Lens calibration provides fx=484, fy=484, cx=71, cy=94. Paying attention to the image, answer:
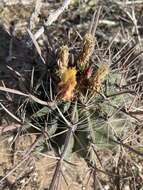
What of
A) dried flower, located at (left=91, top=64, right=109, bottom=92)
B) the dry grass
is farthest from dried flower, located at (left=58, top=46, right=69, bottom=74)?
dried flower, located at (left=91, top=64, right=109, bottom=92)

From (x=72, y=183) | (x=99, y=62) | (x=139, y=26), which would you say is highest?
(x=99, y=62)

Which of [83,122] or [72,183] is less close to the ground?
[83,122]

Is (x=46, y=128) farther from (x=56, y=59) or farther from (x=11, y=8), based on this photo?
(x=11, y=8)

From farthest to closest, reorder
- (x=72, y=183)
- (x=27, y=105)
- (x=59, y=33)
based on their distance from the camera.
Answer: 1. (x=59, y=33)
2. (x=72, y=183)
3. (x=27, y=105)

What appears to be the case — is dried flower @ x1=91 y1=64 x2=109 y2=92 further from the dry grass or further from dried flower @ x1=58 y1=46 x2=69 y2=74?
dried flower @ x1=58 y1=46 x2=69 y2=74

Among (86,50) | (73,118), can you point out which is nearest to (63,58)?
(86,50)

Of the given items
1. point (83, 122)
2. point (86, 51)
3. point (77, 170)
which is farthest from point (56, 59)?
point (77, 170)
